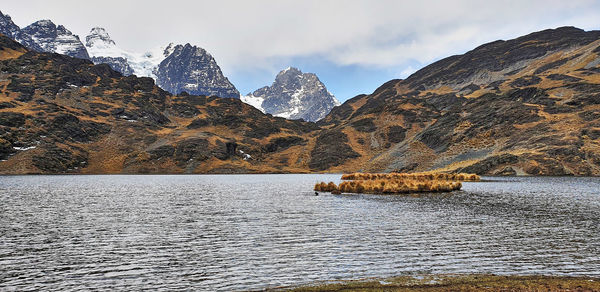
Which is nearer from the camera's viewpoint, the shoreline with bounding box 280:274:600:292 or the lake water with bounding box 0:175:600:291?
the shoreline with bounding box 280:274:600:292

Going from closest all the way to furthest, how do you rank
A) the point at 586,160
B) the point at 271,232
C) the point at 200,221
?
1. the point at 271,232
2. the point at 200,221
3. the point at 586,160

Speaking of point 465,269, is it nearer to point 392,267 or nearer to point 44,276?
point 392,267

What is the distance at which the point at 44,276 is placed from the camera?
1673cm

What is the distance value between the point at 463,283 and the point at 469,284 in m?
0.24

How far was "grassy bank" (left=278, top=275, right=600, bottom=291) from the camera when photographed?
563 inches

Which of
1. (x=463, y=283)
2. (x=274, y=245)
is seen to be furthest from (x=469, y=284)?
(x=274, y=245)

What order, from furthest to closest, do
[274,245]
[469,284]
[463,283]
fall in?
1. [274,245]
2. [463,283]
3. [469,284]

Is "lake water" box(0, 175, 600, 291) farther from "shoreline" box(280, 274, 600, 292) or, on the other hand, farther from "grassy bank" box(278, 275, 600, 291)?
"grassy bank" box(278, 275, 600, 291)

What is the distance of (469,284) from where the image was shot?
49.3ft

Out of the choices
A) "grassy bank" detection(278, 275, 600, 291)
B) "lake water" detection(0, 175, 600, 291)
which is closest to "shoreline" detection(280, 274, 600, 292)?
"grassy bank" detection(278, 275, 600, 291)

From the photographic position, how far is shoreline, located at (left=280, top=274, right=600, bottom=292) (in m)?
14.3

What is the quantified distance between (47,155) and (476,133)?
179288 millimetres

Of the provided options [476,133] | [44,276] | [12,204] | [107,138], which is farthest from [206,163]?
[44,276]

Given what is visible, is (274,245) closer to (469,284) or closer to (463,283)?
(463,283)
